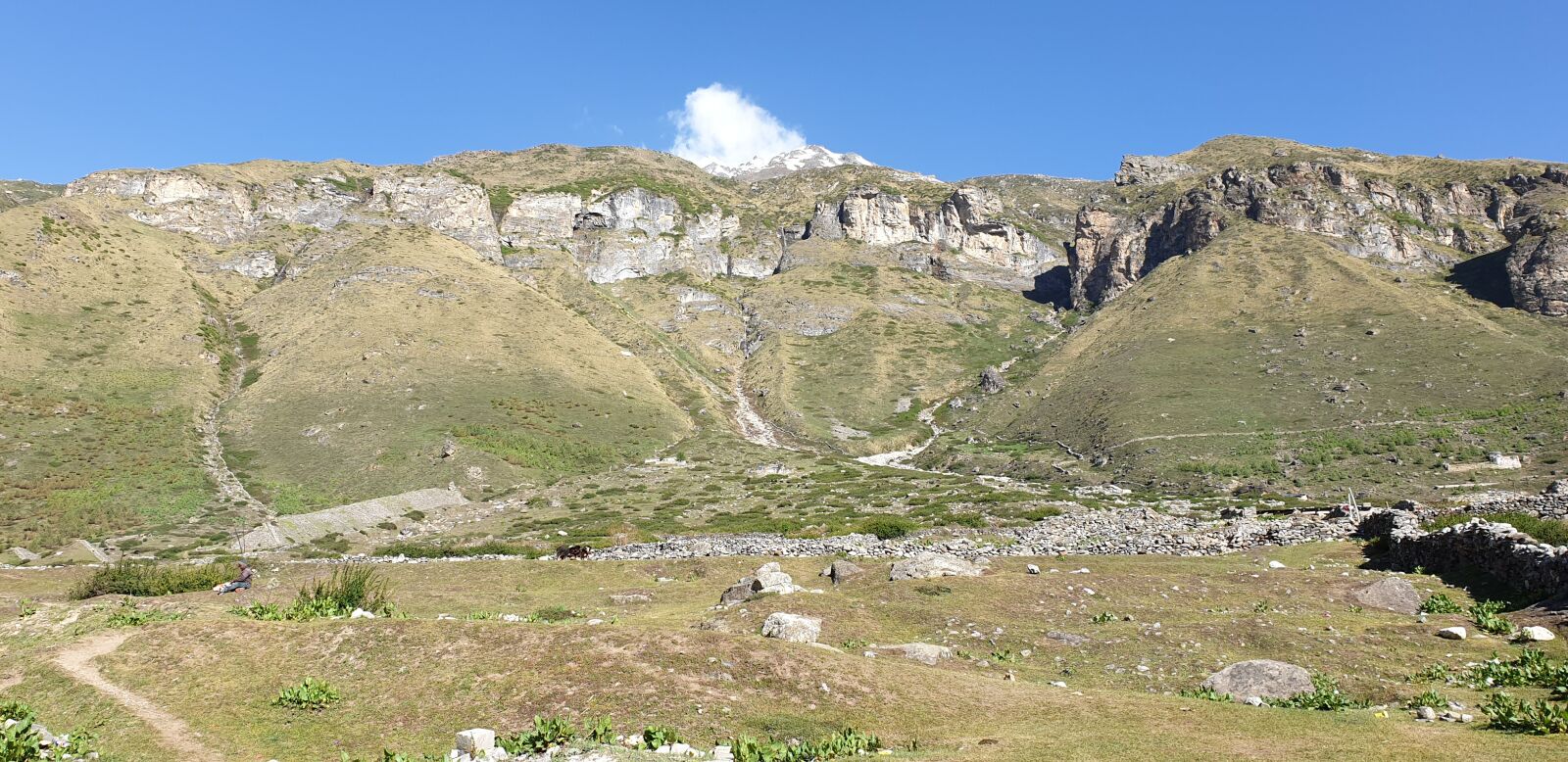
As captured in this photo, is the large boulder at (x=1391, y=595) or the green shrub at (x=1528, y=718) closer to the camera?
the green shrub at (x=1528, y=718)

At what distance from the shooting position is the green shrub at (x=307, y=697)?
1405 centimetres

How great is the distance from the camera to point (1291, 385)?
4126 inches

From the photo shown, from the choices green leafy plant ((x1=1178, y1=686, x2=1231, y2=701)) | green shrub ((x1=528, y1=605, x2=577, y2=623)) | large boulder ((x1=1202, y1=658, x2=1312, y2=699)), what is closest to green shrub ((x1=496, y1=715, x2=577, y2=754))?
green leafy plant ((x1=1178, y1=686, x2=1231, y2=701))

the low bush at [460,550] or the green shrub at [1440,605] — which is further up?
the green shrub at [1440,605]

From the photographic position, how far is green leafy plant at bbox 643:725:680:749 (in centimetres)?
1216

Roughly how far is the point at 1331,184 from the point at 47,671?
234m

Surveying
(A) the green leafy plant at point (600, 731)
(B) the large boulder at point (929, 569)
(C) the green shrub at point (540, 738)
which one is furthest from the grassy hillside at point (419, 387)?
(A) the green leafy plant at point (600, 731)

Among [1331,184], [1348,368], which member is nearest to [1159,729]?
[1348,368]

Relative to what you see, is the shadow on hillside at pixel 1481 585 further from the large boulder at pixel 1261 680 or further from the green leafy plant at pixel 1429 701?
the large boulder at pixel 1261 680

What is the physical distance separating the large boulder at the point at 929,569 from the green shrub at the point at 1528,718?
17.9 meters

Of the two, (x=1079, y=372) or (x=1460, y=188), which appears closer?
(x=1079, y=372)

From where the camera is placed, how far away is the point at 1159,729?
1223cm

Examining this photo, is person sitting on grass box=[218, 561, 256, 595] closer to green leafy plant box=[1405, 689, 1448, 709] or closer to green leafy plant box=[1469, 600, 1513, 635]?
green leafy plant box=[1405, 689, 1448, 709]

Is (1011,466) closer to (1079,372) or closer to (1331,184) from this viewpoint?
(1079,372)
